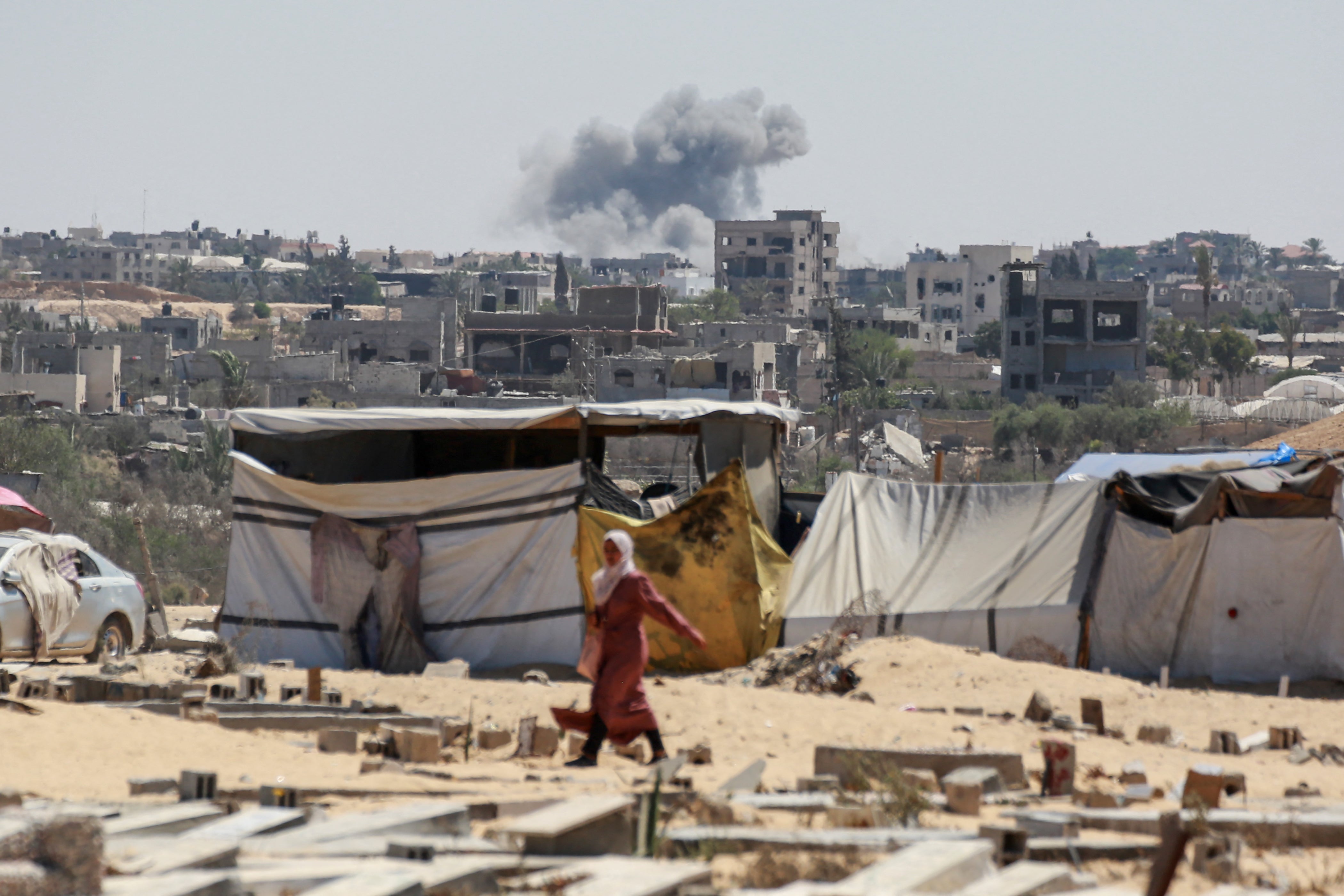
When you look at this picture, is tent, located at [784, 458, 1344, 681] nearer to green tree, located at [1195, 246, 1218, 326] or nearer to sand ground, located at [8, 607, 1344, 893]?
sand ground, located at [8, 607, 1344, 893]

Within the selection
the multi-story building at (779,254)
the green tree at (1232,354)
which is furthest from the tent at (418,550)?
the multi-story building at (779,254)

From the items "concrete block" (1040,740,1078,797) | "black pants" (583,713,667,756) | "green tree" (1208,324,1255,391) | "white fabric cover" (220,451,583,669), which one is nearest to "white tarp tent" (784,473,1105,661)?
"white fabric cover" (220,451,583,669)

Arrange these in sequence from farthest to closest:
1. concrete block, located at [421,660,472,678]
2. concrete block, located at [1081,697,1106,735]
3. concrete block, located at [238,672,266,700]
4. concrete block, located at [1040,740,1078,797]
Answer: concrete block, located at [421,660,472,678]
concrete block, located at [238,672,266,700]
concrete block, located at [1081,697,1106,735]
concrete block, located at [1040,740,1078,797]

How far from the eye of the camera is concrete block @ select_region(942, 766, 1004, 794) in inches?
266

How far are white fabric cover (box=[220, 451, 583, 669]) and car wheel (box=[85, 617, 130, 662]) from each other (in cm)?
69

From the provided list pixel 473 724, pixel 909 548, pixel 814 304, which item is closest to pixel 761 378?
pixel 814 304

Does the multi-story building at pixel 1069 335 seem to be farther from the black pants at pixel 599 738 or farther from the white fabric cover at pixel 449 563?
the black pants at pixel 599 738

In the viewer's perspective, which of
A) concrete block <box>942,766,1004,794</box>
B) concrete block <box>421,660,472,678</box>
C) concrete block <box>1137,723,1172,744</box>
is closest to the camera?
concrete block <box>942,766,1004,794</box>

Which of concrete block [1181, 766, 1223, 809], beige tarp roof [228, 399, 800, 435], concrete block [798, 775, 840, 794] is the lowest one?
concrete block [798, 775, 840, 794]

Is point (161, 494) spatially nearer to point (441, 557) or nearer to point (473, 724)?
point (441, 557)

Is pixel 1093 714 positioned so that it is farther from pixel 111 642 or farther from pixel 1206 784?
pixel 111 642

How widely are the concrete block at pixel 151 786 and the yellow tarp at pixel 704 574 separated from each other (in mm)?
5259

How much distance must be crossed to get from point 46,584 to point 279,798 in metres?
5.89

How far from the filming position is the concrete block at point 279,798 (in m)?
6.23
